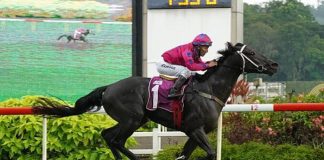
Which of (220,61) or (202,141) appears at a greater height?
(220,61)

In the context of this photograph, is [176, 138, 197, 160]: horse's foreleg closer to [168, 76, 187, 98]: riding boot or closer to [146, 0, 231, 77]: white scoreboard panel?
[168, 76, 187, 98]: riding boot

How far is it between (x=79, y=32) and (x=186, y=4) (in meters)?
2.46

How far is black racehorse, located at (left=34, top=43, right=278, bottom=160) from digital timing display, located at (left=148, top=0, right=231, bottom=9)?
5732 mm

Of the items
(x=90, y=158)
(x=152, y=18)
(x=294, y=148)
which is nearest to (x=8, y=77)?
(x=152, y=18)

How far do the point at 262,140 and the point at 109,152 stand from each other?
1.77 m

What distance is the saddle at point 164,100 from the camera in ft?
20.1

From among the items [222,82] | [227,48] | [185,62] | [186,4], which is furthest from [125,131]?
[186,4]

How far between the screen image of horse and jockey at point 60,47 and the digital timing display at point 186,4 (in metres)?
1.04

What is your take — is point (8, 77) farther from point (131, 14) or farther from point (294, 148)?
point (294, 148)

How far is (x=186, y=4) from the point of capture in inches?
476

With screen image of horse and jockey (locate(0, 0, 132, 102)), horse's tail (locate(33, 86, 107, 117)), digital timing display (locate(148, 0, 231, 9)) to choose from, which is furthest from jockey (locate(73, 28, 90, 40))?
horse's tail (locate(33, 86, 107, 117))

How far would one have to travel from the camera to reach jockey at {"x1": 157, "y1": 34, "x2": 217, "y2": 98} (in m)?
6.14

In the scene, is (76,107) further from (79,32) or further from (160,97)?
(79,32)

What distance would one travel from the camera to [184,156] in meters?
6.20
